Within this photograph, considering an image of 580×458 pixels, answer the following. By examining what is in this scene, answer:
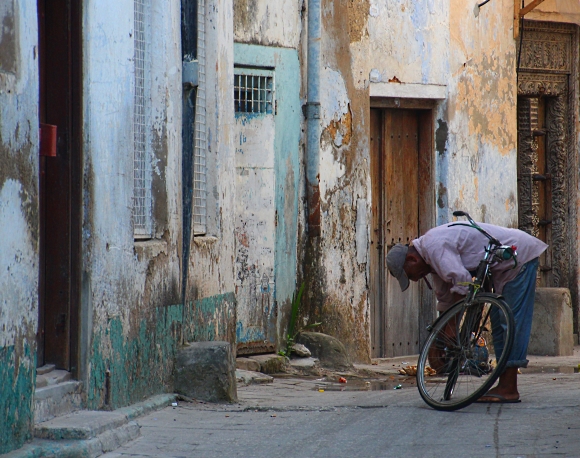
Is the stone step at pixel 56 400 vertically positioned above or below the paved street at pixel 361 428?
above

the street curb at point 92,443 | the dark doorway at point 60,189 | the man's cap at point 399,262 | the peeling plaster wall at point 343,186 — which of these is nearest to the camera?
the street curb at point 92,443

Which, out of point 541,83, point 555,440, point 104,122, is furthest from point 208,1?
point 541,83

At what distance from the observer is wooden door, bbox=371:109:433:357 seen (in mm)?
11094

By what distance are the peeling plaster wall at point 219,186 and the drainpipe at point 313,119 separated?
1.76 metres

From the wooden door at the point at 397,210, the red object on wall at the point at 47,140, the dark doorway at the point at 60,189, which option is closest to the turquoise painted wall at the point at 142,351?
the dark doorway at the point at 60,189

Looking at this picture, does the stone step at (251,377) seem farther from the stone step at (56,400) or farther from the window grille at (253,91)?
the stone step at (56,400)

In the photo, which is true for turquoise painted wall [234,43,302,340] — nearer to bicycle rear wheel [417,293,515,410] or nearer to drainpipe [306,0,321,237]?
drainpipe [306,0,321,237]

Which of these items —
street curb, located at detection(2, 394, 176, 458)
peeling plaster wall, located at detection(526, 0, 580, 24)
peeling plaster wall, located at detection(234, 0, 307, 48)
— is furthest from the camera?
peeling plaster wall, located at detection(526, 0, 580, 24)

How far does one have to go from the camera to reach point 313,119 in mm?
10211

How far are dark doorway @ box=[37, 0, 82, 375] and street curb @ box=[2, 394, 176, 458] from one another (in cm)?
46

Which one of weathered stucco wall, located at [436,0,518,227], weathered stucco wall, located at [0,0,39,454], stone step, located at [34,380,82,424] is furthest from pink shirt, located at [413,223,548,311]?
weathered stucco wall, located at [436,0,518,227]

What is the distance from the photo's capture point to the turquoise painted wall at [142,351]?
5852mm

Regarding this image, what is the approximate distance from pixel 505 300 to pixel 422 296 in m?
4.60

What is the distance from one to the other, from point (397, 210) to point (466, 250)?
4.47 metres
